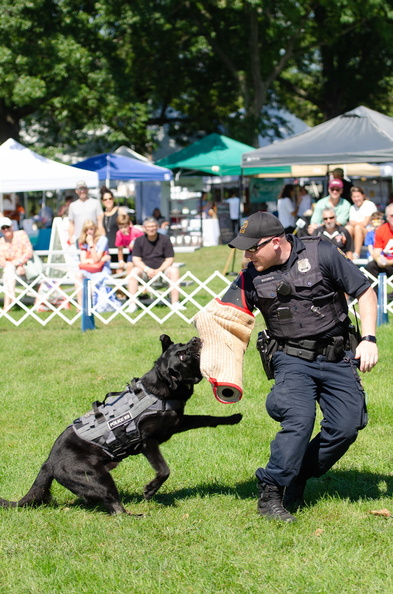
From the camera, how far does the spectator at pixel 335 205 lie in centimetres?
1191

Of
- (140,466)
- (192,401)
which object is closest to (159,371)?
(140,466)

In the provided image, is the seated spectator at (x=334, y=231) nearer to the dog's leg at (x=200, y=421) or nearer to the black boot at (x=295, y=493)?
the dog's leg at (x=200, y=421)

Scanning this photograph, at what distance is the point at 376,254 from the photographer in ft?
34.8

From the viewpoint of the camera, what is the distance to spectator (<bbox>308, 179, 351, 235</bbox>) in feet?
39.1

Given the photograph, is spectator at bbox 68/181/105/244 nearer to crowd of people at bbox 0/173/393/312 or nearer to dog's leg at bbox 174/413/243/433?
crowd of people at bbox 0/173/393/312

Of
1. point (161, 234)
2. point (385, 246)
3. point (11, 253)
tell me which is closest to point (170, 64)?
point (11, 253)

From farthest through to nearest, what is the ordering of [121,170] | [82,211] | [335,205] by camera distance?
1. [121,170]
2. [82,211]
3. [335,205]

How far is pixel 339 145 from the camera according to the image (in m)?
12.8

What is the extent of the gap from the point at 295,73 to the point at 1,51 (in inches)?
845

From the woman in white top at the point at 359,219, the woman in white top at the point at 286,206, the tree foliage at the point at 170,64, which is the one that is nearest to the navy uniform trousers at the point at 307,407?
the woman in white top at the point at 359,219

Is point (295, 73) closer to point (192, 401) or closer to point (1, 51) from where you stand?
point (1, 51)

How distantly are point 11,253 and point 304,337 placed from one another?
8.53m

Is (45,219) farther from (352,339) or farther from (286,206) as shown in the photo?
(352,339)

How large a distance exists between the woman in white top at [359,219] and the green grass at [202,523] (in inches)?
236
